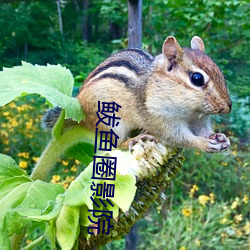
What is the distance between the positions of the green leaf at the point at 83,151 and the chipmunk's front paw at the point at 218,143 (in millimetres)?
179

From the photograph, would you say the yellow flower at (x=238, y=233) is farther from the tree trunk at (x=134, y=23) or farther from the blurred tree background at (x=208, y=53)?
the tree trunk at (x=134, y=23)

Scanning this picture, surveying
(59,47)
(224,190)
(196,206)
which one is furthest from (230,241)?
(59,47)

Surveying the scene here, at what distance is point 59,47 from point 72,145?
10.9ft

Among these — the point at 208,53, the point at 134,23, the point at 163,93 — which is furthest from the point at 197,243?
the point at 163,93

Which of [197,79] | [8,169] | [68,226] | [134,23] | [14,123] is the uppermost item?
[14,123]

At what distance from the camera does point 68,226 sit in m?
0.54

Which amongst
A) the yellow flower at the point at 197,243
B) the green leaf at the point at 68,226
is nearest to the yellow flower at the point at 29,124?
the yellow flower at the point at 197,243

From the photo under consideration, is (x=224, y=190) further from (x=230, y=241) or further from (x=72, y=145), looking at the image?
(x=72, y=145)

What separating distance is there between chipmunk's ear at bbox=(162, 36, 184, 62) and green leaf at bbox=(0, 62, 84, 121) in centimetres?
17

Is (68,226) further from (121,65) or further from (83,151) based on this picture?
(121,65)

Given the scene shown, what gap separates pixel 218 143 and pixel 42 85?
0.26 metres

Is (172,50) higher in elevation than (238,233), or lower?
lower

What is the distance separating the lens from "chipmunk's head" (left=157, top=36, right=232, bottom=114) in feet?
2.37

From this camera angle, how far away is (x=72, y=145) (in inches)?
28.3
